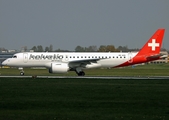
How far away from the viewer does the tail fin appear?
56969 millimetres

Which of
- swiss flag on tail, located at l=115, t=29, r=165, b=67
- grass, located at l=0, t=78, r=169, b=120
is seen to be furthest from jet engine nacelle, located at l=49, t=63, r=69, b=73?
grass, located at l=0, t=78, r=169, b=120

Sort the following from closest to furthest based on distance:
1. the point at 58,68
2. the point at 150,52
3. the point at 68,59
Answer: the point at 58,68 → the point at 68,59 → the point at 150,52

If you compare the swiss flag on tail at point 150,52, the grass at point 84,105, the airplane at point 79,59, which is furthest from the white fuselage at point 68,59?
the grass at point 84,105

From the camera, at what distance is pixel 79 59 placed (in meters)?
55.5

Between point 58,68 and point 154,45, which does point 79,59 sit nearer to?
point 58,68

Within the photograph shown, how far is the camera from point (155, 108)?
21.4m

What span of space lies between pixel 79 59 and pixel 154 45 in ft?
30.0

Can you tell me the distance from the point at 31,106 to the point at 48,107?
2.80ft

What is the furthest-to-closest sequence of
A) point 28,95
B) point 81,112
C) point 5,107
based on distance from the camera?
1. point 28,95
2. point 5,107
3. point 81,112

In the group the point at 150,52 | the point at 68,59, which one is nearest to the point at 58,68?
the point at 68,59

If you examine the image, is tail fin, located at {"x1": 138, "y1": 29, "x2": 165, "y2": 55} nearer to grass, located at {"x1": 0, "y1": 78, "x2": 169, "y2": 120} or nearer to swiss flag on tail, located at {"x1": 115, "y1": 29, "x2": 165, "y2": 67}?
swiss flag on tail, located at {"x1": 115, "y1": 29, "x2": 165, "y2": 67}

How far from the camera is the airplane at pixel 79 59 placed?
178 ft

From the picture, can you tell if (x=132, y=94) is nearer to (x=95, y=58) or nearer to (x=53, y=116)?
(x=53, y=116)

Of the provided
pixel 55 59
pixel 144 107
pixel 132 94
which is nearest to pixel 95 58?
pixel 55 59
